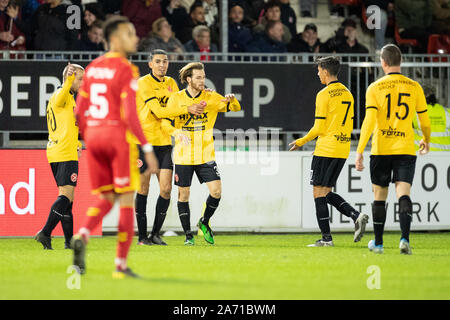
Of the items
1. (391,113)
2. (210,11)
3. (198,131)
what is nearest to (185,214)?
(198,131)

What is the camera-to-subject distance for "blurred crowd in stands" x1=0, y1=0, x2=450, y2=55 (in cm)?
1424

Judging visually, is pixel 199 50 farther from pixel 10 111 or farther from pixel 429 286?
pixel 429 286

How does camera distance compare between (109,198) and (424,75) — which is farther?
(424,75)

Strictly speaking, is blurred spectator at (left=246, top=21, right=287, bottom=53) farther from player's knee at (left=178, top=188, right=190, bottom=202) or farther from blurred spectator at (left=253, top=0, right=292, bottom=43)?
player's knee at (left=178, top=188, right=190, bottom=202)

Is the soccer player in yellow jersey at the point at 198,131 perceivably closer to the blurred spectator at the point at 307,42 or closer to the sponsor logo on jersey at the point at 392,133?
the sponsor logo on jersey at the point at 392,133

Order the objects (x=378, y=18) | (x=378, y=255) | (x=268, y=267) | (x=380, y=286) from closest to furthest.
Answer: (x=380, y=286) → (x=268, y=267) → (x=378, y=255) → (x=378, y=18)

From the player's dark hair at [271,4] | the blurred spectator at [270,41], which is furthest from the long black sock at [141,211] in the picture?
the player's dark hair at [271,4]

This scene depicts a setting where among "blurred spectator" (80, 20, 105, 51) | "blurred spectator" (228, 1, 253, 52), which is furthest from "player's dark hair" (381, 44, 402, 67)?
"blurred spectator" (80, 20, 105, 51)

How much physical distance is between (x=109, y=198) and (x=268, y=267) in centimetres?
185

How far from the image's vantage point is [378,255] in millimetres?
9375

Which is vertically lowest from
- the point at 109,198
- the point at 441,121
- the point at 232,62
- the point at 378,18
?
the point at 109,198

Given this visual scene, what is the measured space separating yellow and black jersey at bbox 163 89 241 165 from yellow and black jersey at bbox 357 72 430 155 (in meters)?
1.96

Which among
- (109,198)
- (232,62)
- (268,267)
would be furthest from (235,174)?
(109,198)

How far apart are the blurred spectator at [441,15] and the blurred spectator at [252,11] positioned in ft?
11.2
